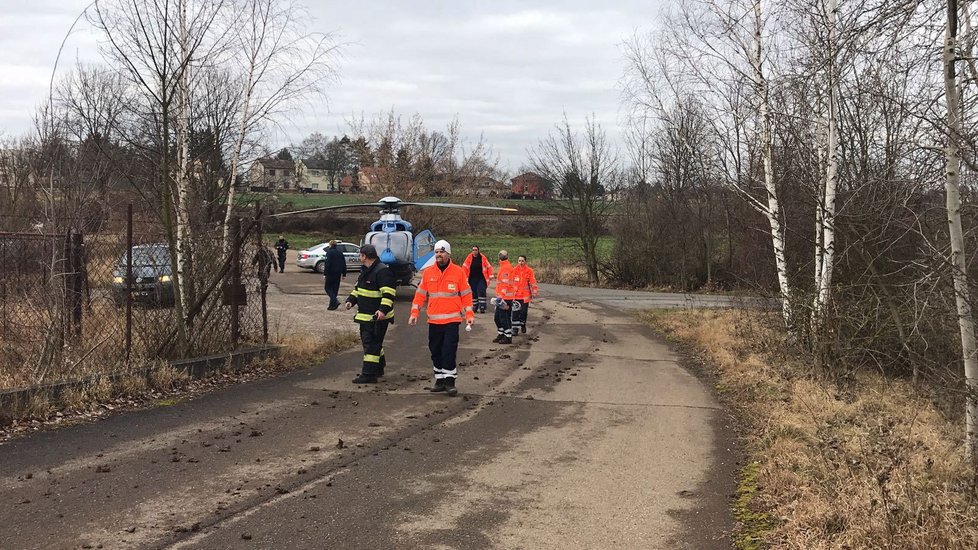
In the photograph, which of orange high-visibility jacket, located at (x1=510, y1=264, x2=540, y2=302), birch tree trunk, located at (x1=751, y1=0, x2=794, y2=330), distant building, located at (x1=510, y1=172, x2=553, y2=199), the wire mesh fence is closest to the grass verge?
the wire mesh fence

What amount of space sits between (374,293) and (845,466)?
595 centimetres

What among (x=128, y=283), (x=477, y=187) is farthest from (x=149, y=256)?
(x=477, y=187)

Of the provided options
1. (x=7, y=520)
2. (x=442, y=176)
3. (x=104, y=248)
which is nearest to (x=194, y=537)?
(x=7, y=520)

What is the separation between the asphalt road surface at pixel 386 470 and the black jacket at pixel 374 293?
928mm

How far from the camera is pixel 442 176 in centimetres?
4434

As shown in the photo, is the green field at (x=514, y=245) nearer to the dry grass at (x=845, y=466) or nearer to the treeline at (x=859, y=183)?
the treeline at (x=859, y=183)

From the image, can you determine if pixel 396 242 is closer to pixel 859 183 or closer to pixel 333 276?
pixel 333 276

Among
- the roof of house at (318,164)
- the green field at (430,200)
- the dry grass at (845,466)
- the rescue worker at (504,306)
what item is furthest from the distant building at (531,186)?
the dry grass at (845,466)

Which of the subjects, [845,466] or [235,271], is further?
[235,271]

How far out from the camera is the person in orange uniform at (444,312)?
902 cm

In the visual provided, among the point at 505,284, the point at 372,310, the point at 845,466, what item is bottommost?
the point at 845,466

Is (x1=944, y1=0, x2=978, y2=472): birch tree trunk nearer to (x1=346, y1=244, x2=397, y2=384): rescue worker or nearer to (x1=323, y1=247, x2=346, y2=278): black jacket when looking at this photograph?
(x1=346, y1=244, x2=397, y2=384): rescue worker

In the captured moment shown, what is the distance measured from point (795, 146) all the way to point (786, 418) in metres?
6.18

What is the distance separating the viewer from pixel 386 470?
5.90 metres
